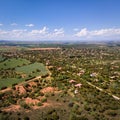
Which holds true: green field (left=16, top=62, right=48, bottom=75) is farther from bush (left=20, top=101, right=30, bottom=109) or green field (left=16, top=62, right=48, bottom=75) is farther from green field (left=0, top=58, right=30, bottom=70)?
bush (left=20, top=101, right=30, bottom=109)

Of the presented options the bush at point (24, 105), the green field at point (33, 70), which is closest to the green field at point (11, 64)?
the green field at point (33, 70)

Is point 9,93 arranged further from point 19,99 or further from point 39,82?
point 39,82

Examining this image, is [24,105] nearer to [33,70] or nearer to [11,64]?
[33,70]

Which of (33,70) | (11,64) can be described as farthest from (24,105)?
(11,64)

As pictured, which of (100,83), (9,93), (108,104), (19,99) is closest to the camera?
(108,104)

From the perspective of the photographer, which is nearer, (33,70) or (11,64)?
(33,70)

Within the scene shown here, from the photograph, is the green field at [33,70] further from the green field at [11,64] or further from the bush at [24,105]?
the bush at [24,105]

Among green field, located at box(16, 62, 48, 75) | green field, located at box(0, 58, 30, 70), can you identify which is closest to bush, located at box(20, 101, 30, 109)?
green field, located at box(16, 62, 48, 75)

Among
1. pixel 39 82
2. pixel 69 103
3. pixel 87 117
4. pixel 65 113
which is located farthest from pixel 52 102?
pixel 39 82

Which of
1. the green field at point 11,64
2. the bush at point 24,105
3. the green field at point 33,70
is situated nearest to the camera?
the bush at point 24,105

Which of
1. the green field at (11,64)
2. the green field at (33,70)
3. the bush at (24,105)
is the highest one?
the bush at (24,105)

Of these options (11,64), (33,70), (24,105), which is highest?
(24,105)
